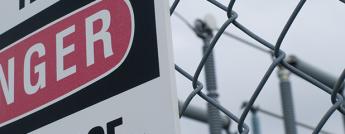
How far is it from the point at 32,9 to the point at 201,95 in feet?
0.68

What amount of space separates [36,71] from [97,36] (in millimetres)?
89

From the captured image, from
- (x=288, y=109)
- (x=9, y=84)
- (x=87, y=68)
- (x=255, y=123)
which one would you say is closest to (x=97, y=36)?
(x=87, y=68)

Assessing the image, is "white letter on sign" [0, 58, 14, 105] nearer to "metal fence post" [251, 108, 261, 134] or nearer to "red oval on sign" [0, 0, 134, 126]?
"red oval on sign" [0, 0, 134, 126]

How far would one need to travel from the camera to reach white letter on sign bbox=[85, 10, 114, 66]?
0.70 metres

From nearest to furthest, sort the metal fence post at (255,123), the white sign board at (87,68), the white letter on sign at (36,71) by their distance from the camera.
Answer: the white sign board at (87,68) < the white letter on sign at (36,71) < the metal fence post at (255,123)

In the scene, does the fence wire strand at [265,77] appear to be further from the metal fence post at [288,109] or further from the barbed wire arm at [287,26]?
Answer: the metal fence post at [288,109]

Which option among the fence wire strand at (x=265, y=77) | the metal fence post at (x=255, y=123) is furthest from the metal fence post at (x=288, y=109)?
the fence wire strand at (x=265, y=77)

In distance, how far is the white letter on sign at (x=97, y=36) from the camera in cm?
70

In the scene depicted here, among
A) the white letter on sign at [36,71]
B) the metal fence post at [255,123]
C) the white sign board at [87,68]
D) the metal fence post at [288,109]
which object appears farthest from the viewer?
the metal fence post at [255,123]

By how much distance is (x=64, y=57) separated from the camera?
29.2 inches

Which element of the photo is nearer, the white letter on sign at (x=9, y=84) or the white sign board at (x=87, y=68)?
the white sign board at (x=87, y=68)

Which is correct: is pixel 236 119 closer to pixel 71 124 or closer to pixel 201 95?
pixel 201 95

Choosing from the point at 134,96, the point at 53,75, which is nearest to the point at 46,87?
the point at 53,75

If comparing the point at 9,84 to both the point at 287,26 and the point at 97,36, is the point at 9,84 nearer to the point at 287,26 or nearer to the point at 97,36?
the point at 97,36
